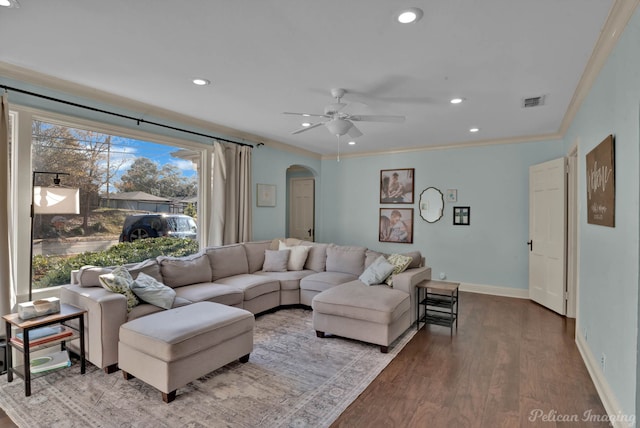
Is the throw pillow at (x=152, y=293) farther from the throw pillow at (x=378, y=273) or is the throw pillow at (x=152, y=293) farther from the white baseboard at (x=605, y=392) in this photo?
the white baseboard at (x=605, y=392)

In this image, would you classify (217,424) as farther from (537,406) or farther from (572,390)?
(572,390)

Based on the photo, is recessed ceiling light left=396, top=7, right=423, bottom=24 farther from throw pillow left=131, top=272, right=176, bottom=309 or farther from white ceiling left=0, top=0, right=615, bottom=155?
throw pillow left=131, top=272, right=176, bottom=309

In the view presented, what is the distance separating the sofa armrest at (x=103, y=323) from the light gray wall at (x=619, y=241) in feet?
11.7

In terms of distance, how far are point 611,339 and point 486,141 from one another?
A: 13.2 ft

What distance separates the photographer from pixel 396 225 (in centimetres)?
664

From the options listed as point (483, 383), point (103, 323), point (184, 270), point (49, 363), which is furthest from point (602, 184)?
point (49, 363)

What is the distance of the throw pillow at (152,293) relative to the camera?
3.21 m

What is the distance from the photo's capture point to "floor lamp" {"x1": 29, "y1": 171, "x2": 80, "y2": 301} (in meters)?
3.10

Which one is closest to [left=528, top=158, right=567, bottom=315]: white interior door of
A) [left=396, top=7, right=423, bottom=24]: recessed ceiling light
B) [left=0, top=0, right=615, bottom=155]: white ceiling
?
[left=0, top=0, right=615, bottom=155]: white ceiling

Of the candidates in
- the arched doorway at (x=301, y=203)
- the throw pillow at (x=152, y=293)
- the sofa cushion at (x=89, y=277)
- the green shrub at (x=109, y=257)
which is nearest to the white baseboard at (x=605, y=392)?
the throw pillow at (x=152, y=293)

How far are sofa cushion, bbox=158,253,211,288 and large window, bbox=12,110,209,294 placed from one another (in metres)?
0.58

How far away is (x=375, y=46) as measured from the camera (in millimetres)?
2529

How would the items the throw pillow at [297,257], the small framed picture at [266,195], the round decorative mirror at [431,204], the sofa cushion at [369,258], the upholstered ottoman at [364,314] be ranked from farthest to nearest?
the round decorative mirror at [431,204] < the small framed picture at [266,195] < the throw pillow at [297,257] < the sofa cushion at [369,258] < the upholstered ottoman at [364,314]

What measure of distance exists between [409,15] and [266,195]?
4.31 m
